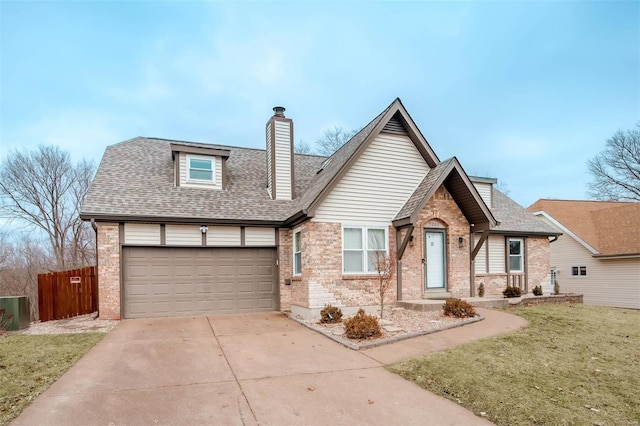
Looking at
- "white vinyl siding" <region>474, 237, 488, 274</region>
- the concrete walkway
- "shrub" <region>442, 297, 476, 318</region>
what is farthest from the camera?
"white vinyl siding" <region>474, 237, 488, 274</region>

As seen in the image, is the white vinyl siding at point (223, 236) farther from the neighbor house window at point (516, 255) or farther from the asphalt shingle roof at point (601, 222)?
the asphalt shingle roof at point (601, 222)

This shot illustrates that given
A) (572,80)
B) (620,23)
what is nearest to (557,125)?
(572,80)

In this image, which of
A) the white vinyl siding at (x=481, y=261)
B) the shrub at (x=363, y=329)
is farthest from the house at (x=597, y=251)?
the shrub at (x=363, y=329)

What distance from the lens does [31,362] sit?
22.9 ft

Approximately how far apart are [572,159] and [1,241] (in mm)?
50365

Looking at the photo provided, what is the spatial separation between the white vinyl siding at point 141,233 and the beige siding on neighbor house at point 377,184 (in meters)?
4.88

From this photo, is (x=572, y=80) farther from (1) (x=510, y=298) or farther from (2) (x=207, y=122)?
(2) (x=207, y=122)

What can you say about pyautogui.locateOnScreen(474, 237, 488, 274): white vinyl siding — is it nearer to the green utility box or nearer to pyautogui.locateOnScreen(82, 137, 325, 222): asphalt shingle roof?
pyautogui.locateOnScreen(82, 137, 325, 222): asphalt shingle roof

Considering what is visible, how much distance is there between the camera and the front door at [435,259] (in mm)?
13461

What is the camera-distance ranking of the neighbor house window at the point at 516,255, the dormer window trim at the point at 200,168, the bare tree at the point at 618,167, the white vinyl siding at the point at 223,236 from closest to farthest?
the white vinyl siding at the point at 223,236
the dormer window trim at the point at 200,168
the neighbor house window at the point at 516,255
the bare tree at the point at 618,167

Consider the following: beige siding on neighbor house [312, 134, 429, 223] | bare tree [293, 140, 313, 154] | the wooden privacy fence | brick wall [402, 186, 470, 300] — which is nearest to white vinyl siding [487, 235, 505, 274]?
brick wall [402, 186, 470, 300]

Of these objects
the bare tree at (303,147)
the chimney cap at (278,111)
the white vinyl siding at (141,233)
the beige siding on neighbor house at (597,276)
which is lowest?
the beige siding on neighbor house at (597,276)

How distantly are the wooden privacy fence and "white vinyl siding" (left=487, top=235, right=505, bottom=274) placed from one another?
14.3 meters

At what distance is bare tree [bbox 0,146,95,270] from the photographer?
26536mm
